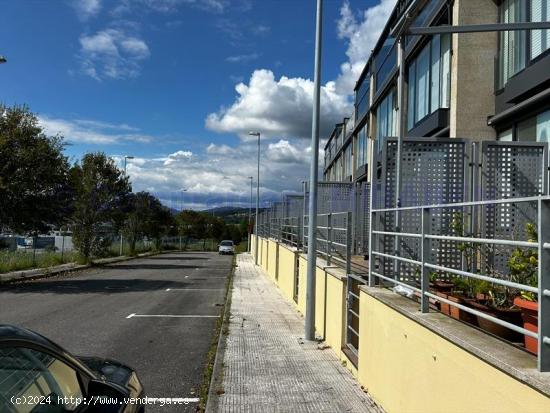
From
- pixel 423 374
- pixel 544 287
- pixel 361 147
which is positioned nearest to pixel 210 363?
pixel 423 374

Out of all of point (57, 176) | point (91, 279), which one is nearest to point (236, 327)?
point (57, 176)

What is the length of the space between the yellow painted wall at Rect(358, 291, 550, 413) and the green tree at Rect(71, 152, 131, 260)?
29.4 metres

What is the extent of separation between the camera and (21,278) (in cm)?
2181

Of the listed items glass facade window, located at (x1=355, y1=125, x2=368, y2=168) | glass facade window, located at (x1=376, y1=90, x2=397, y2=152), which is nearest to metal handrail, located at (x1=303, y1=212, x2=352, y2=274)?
glass facade window, located at (x1=376, y1=90, x2=397, y2=152)

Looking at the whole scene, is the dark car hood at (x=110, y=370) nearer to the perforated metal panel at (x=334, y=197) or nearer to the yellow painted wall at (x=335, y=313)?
the yellow painted wall at (x=335, y=313)

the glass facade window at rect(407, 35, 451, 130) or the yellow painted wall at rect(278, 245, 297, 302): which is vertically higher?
the glass facade window at rect(407, 35, 451, 130)

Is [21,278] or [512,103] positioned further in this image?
[21,278]

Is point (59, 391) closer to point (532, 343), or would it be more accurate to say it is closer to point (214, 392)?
point (532, 343)

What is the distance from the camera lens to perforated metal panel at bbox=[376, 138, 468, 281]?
662 cm

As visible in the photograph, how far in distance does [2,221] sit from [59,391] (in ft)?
62.7

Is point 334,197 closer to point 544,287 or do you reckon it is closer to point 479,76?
point 479,76

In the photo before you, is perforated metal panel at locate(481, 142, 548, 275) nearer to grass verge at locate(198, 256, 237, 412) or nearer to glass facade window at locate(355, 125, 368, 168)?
grass verge at locate(198, 256, 237, 412)

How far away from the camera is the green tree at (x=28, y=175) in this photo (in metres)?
19.5

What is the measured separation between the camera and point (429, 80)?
50.1 feet
